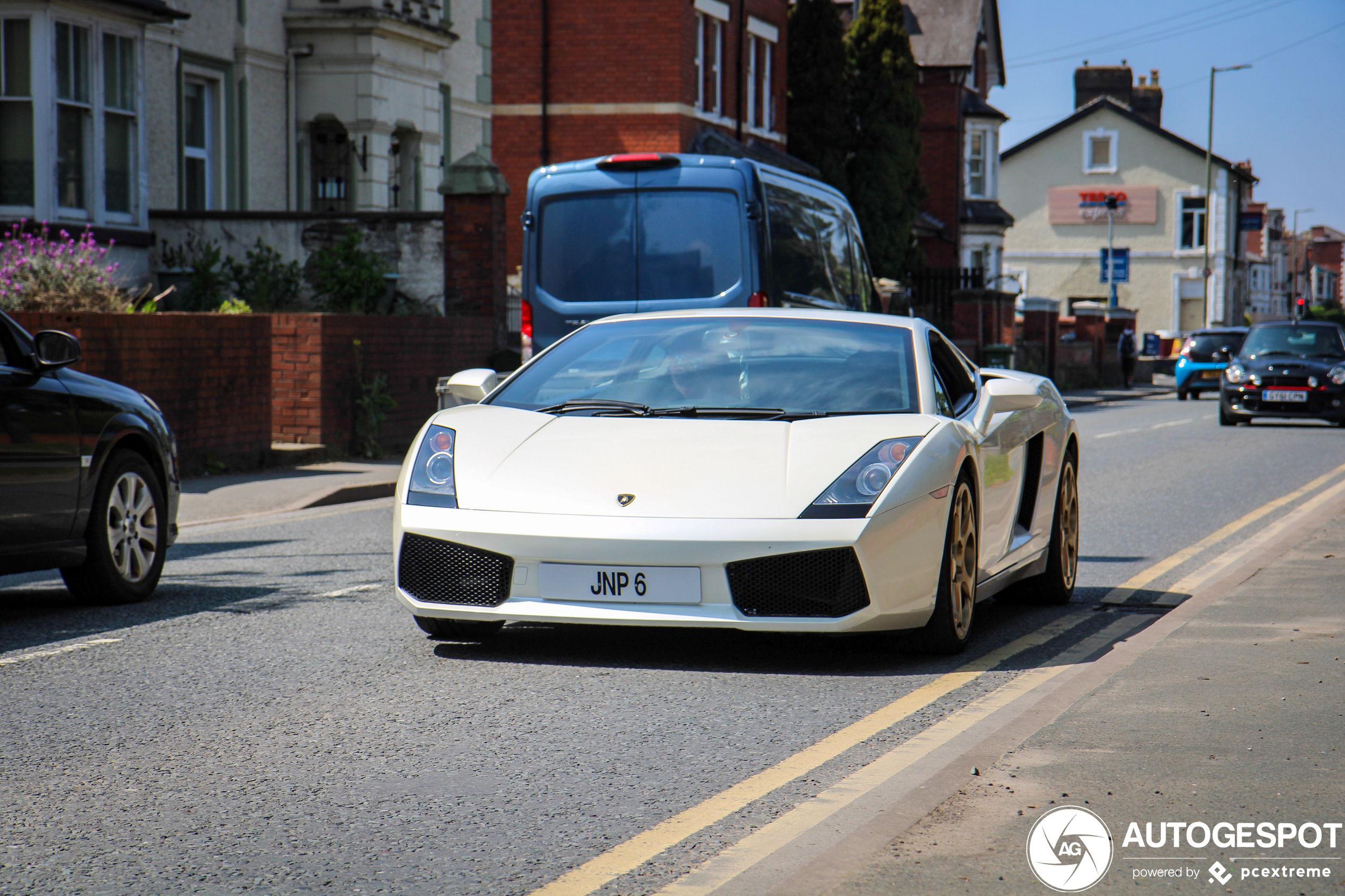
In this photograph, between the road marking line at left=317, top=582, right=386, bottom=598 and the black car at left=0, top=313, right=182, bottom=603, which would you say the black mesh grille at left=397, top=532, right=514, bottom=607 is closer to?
the black car at left=0, top=313, right=182, bottom=603

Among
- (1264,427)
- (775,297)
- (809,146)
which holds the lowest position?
(1264,427)

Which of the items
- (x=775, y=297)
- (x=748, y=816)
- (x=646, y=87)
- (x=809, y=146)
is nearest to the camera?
(x=748, y=816)

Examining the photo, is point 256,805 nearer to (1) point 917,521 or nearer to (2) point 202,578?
(1) point 917,521

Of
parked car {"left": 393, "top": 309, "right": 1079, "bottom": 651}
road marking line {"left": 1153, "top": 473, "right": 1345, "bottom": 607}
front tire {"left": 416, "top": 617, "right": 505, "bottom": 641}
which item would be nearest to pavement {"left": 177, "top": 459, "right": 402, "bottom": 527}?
front tire {"left": 416, "top": 617, "right": 505, "bottom": 641}

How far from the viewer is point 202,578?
9023 mm

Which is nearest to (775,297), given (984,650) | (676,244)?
(676,244)

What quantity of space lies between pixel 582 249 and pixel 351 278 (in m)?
6.44

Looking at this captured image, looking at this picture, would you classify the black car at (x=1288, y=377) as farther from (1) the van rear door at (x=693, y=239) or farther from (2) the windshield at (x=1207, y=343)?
(1) the van rear door at (x=693, y=239)

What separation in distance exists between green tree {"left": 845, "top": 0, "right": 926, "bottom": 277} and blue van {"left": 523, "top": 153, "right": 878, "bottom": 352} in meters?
27.2

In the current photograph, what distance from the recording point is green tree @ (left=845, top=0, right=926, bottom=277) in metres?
41.1

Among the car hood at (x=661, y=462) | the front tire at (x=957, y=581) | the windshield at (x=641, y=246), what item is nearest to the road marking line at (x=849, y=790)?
the front tire at (x=957, y=581)

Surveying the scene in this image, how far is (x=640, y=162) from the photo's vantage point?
13555mm

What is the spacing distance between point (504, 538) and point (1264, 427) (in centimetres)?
2196

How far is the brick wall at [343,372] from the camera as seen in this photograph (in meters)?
16.4
